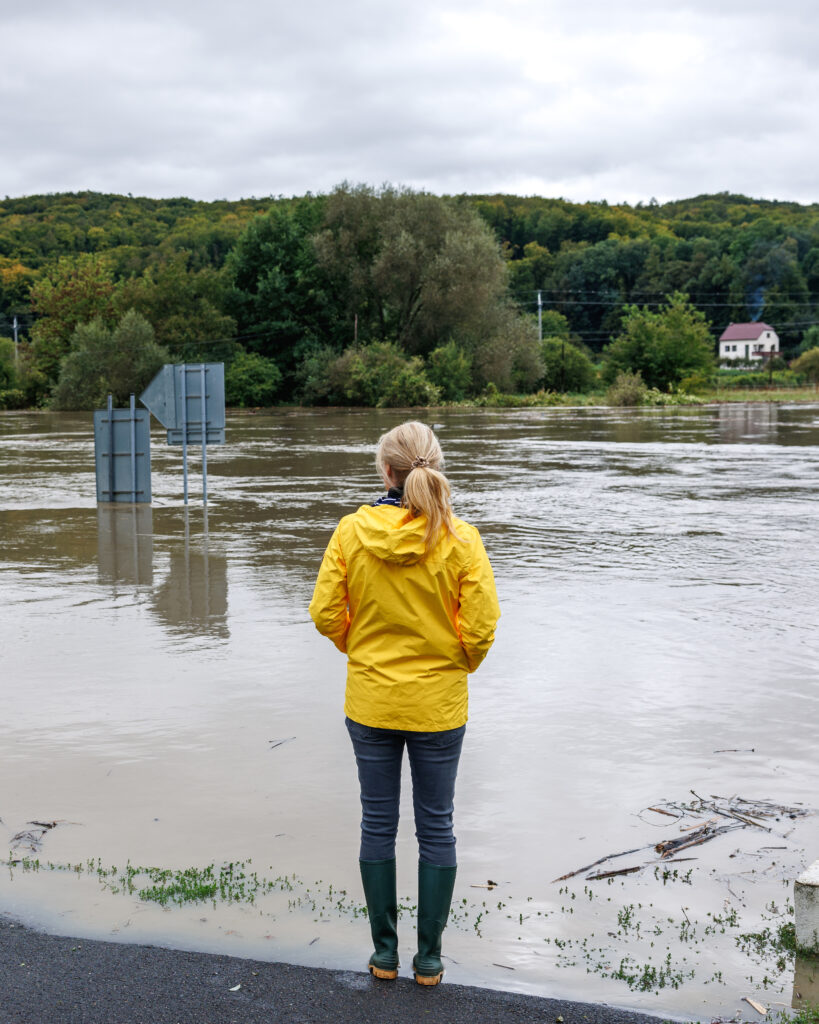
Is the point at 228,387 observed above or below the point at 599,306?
below

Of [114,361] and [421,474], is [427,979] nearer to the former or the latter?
[421,474]

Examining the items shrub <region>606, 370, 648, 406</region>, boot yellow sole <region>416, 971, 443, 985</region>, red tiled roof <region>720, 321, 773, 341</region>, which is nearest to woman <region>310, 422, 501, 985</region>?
boot yellow sole <region>416, 971, 443, 985</region>

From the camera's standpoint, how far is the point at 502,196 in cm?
14512

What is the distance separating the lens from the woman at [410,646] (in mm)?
3396

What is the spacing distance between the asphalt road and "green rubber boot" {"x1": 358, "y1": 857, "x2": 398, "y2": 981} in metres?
0.05

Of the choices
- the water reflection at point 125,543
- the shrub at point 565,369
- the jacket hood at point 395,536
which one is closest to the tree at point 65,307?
the shrub at point 565,369

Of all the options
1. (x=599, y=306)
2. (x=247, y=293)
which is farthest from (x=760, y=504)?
(x=599, y=306)

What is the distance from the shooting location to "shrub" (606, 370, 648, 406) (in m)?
65.1

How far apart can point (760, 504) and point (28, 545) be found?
1046 cm

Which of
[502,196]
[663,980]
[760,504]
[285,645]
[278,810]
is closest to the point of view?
[663,980]

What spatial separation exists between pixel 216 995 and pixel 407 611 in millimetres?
1280

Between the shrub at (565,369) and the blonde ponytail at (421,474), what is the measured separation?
76.2 m

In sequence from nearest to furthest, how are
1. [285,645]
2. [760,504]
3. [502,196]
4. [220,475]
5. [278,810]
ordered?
[278,810] < [285,645] < [760,504] < [220,475] < [502,196]

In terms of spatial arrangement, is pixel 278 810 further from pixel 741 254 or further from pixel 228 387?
pixel 741 254
